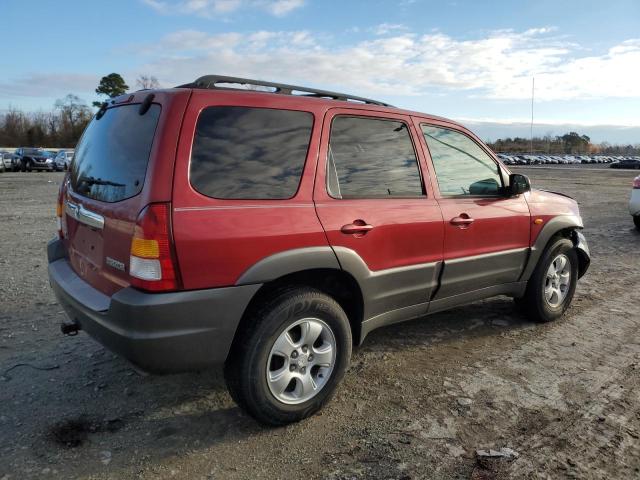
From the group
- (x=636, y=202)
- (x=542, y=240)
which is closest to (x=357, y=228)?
(x=542, y=240)

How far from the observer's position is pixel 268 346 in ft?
9.09

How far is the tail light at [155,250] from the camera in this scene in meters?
2.45

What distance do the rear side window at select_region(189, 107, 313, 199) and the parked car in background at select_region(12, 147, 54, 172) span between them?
129 feet

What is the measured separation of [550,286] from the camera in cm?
471

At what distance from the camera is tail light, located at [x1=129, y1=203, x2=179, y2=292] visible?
2.45 metres

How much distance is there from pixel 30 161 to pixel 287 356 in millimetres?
39945

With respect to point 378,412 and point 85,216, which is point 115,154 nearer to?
point 85,216

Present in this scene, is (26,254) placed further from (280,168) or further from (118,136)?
(280,168)

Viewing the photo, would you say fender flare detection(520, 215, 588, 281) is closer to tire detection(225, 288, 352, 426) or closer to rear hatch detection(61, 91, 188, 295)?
tire detection(225, 288, 352, 426)

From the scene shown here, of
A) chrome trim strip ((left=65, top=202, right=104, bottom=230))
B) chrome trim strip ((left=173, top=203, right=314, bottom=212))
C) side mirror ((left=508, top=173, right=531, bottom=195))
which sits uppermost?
side mirror ((left=508, top=173, right=531, bottom=195))

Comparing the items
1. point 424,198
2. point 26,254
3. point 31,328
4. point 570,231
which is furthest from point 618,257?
point 26,254

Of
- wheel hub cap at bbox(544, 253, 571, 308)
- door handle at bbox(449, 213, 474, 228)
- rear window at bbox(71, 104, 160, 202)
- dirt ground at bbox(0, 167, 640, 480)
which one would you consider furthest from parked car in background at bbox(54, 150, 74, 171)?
door handle at bbox(449, 213, 474, 228)

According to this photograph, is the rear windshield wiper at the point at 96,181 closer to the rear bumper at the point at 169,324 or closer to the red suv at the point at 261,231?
the red suv at the point at 261,231

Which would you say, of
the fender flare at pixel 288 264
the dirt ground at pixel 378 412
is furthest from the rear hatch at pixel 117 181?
the dirt ground at pixel 378 412
